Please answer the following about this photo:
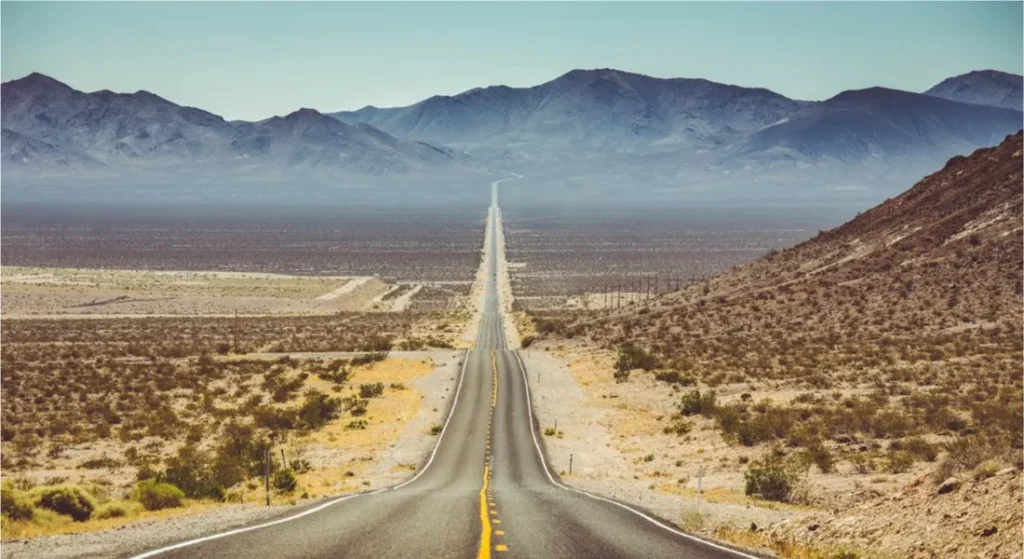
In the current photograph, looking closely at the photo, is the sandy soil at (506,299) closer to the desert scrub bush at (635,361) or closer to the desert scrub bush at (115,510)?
the desert scrub bush at (635,361)

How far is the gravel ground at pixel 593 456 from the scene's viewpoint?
19.8 meters

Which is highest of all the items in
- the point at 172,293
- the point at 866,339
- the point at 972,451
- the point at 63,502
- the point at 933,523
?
the point at 933,523

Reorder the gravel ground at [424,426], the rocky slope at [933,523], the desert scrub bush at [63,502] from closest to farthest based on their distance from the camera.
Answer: the rocky slope at [933,523] < the desert scrub bush at [63,502] < the gravel ground at [424,426]

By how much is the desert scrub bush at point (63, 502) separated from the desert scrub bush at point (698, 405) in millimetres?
29385

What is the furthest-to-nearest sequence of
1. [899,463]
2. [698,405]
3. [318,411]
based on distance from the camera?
[318,411], [698,405], [899,463]

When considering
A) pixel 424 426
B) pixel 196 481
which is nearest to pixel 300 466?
pixel 196 481

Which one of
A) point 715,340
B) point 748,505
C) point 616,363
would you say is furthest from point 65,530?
point 715,340

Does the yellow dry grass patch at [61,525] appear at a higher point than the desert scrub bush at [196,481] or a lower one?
higher

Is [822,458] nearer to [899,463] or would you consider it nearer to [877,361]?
[899,463]

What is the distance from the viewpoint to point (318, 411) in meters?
44.5

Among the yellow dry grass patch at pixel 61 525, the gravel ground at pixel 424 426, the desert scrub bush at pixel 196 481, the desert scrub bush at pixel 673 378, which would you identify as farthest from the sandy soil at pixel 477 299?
the yellow dry grass patch at pixel 61 525

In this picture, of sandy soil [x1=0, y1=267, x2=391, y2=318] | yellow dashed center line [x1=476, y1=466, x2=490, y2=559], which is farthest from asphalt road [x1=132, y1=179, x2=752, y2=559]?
sandy soil [x1=0, y1=267, x2=391, y2=318]

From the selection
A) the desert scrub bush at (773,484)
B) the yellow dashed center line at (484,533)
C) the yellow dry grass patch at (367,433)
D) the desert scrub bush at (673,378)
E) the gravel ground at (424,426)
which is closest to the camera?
the yellow dashed center line at (484,533)

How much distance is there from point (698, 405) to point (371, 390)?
69.5 ft
